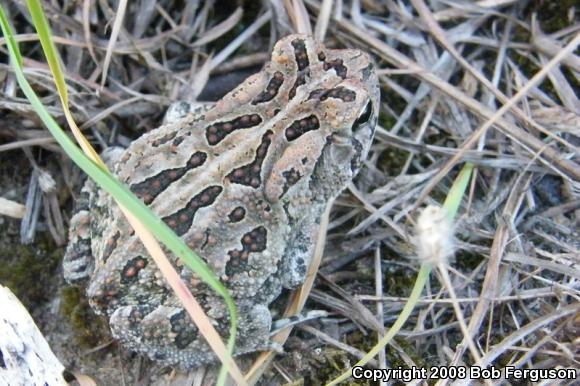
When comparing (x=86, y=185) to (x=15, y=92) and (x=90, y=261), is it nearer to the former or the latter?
(x=90, y=261)

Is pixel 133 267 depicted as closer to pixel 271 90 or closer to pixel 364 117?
pixel 271 90

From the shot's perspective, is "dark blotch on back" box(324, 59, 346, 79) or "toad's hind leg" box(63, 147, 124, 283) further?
"toad's hind leg" box(63, 147, 124, 283)

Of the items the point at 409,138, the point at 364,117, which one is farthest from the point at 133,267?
the point at 409,138

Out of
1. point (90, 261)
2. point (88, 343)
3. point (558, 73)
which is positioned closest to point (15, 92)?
point (90, 261)

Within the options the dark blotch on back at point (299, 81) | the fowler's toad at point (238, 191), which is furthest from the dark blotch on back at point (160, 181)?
the dark blotch on back at point (299, 81)

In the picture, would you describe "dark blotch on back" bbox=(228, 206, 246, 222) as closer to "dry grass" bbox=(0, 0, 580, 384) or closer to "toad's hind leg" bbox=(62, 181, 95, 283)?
"dry grass" bbox=(0, 0, 580, 384)

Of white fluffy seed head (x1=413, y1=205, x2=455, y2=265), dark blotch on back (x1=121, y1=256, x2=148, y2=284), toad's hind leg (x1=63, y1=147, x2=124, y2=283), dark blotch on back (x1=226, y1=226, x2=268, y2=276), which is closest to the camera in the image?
white fluffy seed head (x1=413, y1=205, x2=455, y2=265)

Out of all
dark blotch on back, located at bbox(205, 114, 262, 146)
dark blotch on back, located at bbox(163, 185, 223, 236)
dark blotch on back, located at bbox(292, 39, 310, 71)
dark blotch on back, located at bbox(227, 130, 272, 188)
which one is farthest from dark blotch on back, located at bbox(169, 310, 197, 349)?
dark blotch on back, located at bbox(292, 39, 310, 71)
